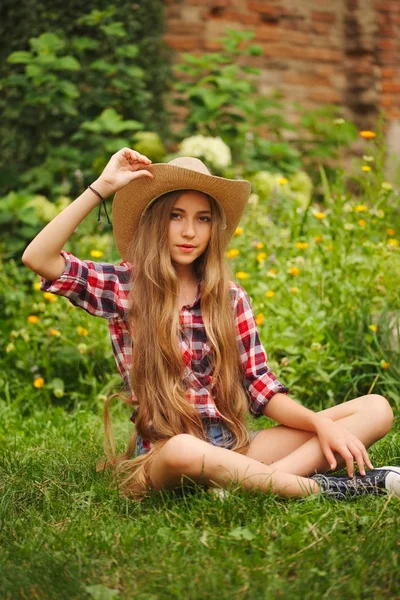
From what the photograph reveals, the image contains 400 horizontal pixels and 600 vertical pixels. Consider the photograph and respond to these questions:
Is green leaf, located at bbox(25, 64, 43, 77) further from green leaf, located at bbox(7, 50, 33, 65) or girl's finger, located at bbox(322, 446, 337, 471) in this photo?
girl's finger, located at bbox(322, 446, 337, 471)

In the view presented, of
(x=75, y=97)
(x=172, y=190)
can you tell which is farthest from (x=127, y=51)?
(x=172, y=190)

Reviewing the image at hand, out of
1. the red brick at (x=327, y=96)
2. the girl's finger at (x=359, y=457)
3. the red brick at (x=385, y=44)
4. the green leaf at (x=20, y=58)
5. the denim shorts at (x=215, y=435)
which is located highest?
the green leaf at (x=20, y=58)

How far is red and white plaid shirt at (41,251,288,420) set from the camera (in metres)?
2.76

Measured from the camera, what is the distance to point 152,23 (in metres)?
6.98

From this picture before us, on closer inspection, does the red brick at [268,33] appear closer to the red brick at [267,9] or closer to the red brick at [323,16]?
the red brick at [267,9]

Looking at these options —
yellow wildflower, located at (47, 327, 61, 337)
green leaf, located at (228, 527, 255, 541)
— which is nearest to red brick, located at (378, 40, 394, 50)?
yellow wildflower, located at (47, 327, 61, 337)

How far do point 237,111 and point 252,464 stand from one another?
546 centimetres

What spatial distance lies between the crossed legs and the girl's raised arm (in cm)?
62

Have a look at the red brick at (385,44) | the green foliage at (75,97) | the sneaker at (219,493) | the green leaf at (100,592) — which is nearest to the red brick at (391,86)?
the red brick at (385,44)

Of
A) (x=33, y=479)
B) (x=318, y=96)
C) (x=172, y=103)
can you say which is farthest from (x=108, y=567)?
(x=318, y=96)

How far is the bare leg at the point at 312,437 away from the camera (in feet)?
9.05

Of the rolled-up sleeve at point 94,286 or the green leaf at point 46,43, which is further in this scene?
the green leaf at point 46,43

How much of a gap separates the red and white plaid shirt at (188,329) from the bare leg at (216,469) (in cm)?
26

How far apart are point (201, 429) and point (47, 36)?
3.94 meters
